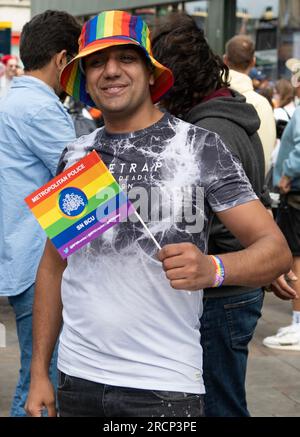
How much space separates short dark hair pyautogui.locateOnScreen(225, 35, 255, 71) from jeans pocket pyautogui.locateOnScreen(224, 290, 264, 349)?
3.51 metres

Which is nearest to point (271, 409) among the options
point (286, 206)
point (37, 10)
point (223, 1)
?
point (286, 206)

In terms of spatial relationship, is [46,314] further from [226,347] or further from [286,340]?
[286,340]

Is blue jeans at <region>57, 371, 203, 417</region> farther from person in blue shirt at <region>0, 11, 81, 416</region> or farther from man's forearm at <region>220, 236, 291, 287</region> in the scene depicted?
person in blue shirt at <region>0, 11, 81, 416</region>

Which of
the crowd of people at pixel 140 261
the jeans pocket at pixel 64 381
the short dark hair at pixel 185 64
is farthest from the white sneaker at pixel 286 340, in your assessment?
the jeans pocket at pixel 64 381

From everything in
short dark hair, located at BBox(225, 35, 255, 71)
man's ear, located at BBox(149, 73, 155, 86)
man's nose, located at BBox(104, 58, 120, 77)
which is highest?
man's nose, located at BBox(104, 58, 120, 77)

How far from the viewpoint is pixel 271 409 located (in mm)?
5203

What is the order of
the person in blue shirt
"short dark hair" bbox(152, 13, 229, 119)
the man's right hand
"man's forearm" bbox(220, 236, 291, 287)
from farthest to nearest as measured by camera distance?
1. the person in blue shirt
2. "short dark hair" bbox(152, 13, 229, 119)
3. the man's right hand
4. "man's forearm" bbox(220, 236, 291, 287)

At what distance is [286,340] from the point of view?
21.8ft

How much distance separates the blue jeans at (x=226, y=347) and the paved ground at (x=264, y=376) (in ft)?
6.14

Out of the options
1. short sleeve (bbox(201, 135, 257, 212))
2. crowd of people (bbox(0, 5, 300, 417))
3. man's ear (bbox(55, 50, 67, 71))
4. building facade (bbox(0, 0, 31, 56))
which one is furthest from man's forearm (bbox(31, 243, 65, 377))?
building facade (bbox(0, 0, 31, 56))

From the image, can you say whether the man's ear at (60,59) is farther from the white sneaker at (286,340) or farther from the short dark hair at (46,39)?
the white sneaker at (286,340)

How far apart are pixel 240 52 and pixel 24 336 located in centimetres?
333

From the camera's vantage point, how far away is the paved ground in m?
5.23

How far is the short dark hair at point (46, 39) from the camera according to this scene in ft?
13.2
